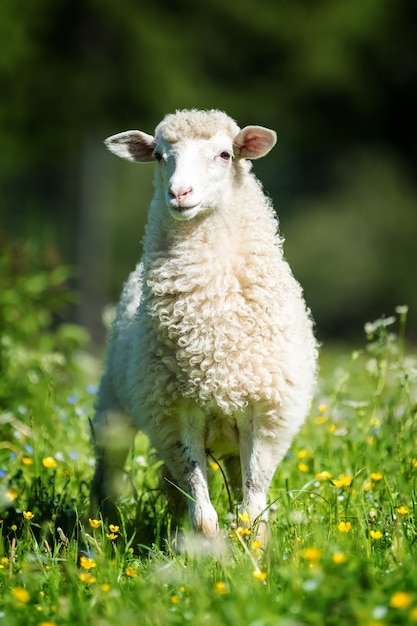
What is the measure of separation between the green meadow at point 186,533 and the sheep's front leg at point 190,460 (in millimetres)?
133

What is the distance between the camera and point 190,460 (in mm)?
3381

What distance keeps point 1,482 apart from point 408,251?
44.9 feet

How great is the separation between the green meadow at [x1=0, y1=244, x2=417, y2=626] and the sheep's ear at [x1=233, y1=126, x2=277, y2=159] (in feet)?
3.22

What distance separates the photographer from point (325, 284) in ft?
54.0

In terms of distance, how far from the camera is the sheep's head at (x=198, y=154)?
3.28 m

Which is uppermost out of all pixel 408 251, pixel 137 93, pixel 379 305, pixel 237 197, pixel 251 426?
pixel 137 93

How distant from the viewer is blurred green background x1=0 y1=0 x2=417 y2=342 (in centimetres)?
1380

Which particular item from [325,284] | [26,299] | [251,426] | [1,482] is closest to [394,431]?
[251,426]

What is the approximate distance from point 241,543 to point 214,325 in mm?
798

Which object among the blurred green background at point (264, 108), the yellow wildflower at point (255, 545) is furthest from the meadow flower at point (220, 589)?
the blurred green background at point (264, 108)

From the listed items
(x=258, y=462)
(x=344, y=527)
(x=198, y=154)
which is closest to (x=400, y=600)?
(x=344, y=527)

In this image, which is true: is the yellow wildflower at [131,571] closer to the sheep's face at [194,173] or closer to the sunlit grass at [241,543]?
the sunlit grass at [241,543]

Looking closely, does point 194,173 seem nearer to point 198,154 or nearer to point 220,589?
point 198,154

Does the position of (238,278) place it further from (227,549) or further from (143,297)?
(227,549)
